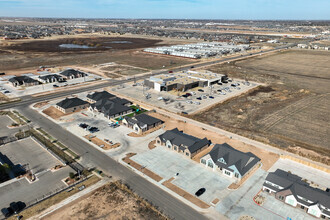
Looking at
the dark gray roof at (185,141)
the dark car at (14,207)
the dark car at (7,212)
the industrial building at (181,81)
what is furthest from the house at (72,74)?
the dark car at (7,212)

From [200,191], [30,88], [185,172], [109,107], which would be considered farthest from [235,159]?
[30,88]

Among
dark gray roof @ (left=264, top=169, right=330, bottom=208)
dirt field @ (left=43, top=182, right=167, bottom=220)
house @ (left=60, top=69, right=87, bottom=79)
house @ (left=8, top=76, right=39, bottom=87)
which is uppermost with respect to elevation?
house @ (left=60, top=69, right=87, bottom=79)

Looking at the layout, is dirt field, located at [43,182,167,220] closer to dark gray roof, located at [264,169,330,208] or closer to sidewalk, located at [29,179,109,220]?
sidewalk, located at [29,179,109,220]

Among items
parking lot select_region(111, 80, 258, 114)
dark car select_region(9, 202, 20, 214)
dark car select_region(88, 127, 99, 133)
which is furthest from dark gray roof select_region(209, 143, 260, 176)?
dark car select_region(9, 202, 20, 214)

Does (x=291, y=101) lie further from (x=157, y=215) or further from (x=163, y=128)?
(x=157, y=215)

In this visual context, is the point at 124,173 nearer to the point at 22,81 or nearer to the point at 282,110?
the point at 282,110

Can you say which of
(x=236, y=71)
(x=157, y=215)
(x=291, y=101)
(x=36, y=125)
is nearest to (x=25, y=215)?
(x=157, y=215)
